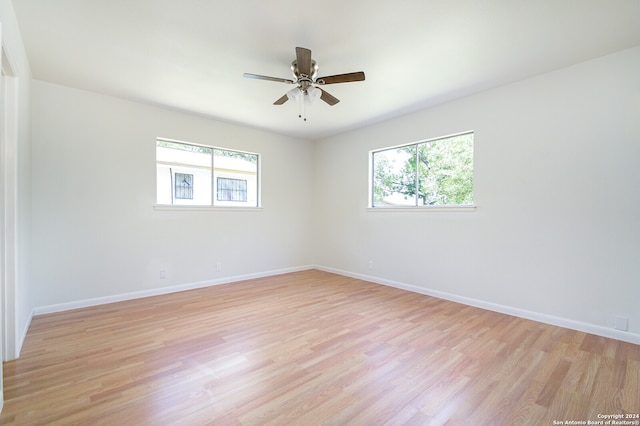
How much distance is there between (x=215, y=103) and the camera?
389 centimetres

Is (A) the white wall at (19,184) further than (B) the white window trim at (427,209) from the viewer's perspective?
No

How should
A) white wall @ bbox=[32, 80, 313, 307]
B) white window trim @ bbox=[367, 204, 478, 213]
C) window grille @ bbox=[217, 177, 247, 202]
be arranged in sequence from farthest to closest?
window grille @ bbox=[217, 177, 247, 202], white window trim @ bbox=[367, 204, 478, 213], white wall @ bbox=[32, 80, 313, 307]

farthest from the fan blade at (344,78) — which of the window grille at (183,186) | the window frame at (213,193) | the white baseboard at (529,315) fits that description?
the white baseboard at (529,315)

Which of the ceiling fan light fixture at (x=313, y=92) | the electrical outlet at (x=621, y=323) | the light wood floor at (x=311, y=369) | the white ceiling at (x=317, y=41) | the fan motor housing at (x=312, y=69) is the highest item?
the white ceiling at (x=317, y=41)

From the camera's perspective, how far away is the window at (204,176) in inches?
167

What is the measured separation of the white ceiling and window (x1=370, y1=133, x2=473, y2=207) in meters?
0.77

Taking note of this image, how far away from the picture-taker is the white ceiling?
211 centimetres

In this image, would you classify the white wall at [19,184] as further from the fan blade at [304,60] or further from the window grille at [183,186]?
the fan blade at [304,60]

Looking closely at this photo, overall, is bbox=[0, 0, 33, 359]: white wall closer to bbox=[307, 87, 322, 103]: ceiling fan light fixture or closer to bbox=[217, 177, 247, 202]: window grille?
bbox=[307, 87, 322, 103]: ceiling fan light fixture

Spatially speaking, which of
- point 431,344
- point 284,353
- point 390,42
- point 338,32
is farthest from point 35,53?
point 431,344

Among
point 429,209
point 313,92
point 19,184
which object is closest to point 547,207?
point 429,209

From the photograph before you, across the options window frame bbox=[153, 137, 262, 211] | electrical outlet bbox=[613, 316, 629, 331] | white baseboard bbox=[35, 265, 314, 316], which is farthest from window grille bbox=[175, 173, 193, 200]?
electrical outlet bbox=[613, 316, 629, 331]

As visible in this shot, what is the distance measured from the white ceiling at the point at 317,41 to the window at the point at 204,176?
975 millimetres

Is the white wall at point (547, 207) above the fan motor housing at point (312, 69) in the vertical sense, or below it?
below
